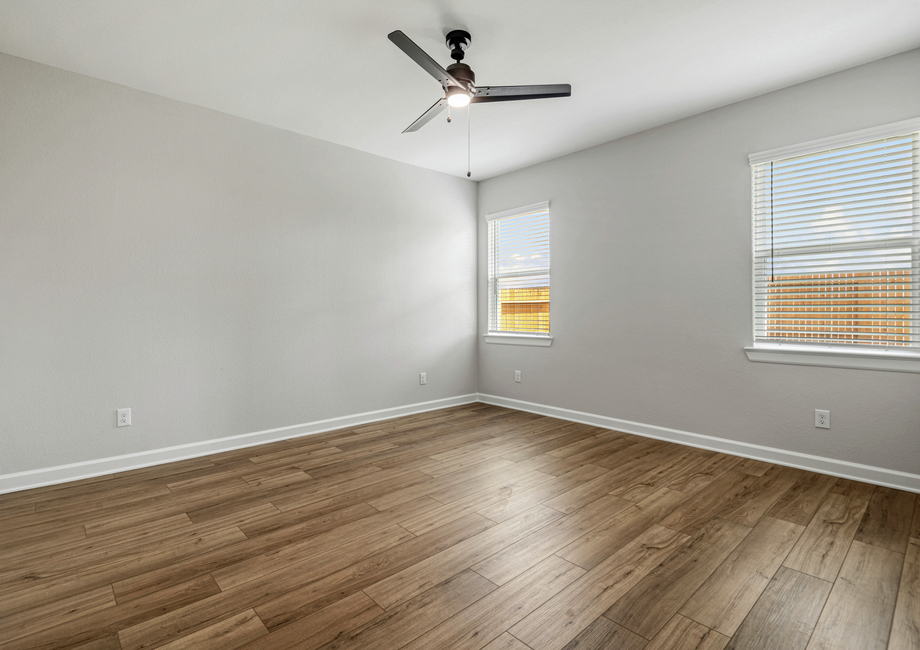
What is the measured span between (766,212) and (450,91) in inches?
94.3

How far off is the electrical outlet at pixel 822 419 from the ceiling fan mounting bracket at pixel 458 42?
3183 mm

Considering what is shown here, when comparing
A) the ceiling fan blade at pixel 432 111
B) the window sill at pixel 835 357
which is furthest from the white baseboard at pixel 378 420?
the ceiling fan blade at pixel 432 111

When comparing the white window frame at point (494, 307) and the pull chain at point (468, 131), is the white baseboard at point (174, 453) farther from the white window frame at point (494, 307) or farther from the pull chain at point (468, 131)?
the pull chain at point (468, 131)

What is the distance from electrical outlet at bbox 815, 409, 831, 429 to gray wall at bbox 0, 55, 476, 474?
11.0ft

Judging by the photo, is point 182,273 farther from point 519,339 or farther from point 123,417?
point 519,339

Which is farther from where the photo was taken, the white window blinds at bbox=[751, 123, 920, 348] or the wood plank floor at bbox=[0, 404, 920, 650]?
the white window blinds at bbox=[751, 123, 920, 348]

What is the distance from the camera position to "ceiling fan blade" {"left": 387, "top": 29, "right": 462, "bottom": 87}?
6.68 ft

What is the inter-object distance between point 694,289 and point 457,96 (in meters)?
2.37

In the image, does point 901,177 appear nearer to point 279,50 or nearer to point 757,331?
point 757,331

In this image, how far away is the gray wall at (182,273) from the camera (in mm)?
2807

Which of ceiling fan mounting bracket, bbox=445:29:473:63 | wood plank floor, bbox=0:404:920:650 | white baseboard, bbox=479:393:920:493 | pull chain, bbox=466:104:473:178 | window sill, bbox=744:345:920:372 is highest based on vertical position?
pull chain, bbox=466:104:473:178

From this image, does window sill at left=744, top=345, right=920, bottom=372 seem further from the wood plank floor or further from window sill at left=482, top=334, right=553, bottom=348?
window sill at left=482, top=334, right=553, bottom=348

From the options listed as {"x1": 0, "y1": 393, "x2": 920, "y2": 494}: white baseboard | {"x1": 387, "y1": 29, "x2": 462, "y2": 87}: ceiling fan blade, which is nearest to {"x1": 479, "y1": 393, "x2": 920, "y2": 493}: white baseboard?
{"x1": 0, "y1": 393, "x2": 920, "y2": 494}: white baseboard

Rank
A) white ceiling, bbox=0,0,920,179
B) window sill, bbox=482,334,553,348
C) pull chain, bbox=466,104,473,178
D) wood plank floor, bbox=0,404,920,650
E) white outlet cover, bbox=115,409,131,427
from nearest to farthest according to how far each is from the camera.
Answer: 1. wood plank floor, bbox=0,404,920,650
2. white ceiling, bbox=0,0,920,179
3. white outlet cover, bbox=115,409,131,427
4. pull chain, bbox=466,104,473,178
5. window sill, bbox=482,334,553,348
